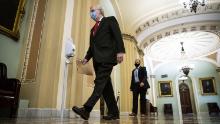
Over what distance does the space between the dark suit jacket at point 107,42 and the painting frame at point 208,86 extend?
1563 cm

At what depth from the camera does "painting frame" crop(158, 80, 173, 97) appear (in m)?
Answer: 16.8

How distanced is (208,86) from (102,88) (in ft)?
52.6

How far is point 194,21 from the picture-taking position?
10.0 metres

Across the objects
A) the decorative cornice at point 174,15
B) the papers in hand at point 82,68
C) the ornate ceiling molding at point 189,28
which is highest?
the decorative cornice at point 174,15

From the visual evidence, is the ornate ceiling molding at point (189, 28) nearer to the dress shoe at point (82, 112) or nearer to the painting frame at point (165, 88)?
the painting frame at point (165, 88)

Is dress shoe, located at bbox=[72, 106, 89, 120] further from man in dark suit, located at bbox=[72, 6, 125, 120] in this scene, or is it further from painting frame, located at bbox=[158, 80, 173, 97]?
painting frame, located at bbox=[158, 80, 173, 97]

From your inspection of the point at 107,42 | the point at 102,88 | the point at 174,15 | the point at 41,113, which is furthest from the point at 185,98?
the point at 102,88

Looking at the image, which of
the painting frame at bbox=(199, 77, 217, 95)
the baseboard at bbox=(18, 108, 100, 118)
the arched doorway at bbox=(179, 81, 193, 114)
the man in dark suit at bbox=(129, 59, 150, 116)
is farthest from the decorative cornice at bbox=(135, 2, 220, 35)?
the arched doorway at bbox=(179, 81, 193, 114)

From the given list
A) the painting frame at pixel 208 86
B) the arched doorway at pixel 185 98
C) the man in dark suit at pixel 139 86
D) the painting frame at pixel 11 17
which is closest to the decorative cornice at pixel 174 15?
the man in dark suit at pixel 139 86

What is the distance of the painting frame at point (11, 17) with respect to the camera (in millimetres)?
4020

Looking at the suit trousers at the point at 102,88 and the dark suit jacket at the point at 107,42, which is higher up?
the dark suit jacket at the point at 107,42

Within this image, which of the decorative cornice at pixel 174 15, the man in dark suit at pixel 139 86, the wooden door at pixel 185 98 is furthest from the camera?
the wooden door at pixel 185 98

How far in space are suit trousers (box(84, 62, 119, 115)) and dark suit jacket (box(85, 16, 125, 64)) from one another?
0.08 metres

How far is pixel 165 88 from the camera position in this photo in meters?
16.9
